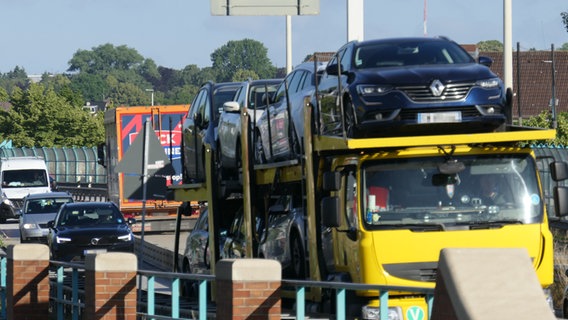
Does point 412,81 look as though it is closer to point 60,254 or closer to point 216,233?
point 216,233

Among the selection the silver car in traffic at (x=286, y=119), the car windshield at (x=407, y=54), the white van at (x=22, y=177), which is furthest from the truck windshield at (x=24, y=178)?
the car windshield at (x=407, y=54)

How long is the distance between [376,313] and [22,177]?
39679mm

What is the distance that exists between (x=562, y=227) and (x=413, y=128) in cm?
1200

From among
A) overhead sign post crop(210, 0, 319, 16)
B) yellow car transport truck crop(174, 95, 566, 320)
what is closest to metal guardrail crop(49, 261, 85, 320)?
yellow car transport truck crop(174, 95, 566, 320)

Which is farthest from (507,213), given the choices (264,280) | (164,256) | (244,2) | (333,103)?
(164,256)

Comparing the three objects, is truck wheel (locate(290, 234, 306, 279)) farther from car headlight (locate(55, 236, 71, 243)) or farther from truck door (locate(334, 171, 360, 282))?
car headlight (locate(55, 236, 71, 243))

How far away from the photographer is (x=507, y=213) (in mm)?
13328

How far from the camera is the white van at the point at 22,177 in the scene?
50656mm

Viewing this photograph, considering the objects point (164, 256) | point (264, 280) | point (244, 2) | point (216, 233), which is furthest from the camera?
point (164, 256)

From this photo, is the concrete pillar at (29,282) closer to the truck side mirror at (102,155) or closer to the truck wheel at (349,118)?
the truck wheel at (349,118)

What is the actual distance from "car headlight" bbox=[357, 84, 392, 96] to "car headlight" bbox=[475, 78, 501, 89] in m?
0.92

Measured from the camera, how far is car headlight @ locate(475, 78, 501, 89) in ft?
45.0

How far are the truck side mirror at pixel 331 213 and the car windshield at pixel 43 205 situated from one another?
2528cm

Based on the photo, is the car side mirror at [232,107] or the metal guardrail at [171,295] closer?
the metal guardrail at [171,295]
